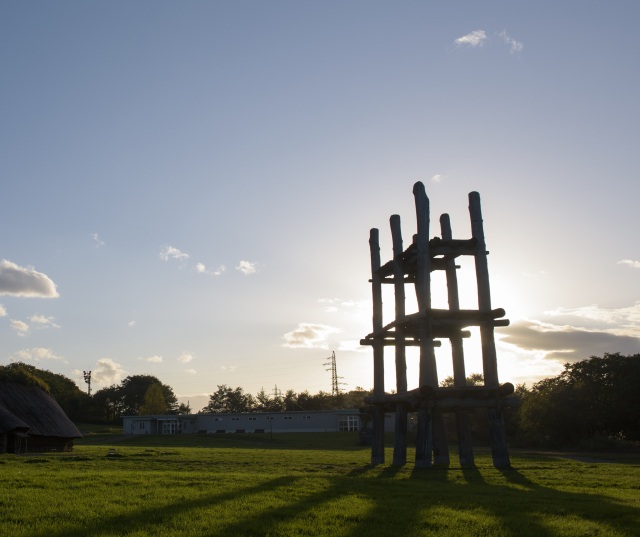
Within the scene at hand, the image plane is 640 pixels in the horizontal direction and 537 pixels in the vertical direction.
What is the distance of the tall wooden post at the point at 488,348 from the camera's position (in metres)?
22.3

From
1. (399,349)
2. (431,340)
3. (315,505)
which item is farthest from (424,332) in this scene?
(315,505)

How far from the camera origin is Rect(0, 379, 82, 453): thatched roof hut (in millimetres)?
40250

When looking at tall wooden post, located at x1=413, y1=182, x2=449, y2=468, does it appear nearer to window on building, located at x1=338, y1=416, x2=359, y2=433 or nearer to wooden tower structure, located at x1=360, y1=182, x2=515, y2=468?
wooden tower structure, located at x1=360, y1=182, x2=515, y2=468

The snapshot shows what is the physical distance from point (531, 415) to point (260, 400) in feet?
295

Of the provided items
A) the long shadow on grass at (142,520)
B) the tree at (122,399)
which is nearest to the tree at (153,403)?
the tree at (122,399)

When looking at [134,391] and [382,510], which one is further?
[134,391]

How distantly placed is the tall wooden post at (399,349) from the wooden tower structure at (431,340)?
36mm

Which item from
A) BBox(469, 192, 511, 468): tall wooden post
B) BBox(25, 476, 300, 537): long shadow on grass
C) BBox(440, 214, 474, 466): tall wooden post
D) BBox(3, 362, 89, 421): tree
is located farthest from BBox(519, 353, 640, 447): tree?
BBox(3, 362, 89, 421): tree

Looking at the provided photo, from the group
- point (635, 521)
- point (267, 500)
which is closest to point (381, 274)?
point (267, 500)

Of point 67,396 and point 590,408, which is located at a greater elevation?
point 67,396

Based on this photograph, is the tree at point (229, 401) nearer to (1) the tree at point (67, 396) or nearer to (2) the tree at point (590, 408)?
(1) the tree at point (67, 396)

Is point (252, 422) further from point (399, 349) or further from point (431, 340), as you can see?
point (431, 340)

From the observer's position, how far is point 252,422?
311 ft

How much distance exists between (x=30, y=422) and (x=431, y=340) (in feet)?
107
